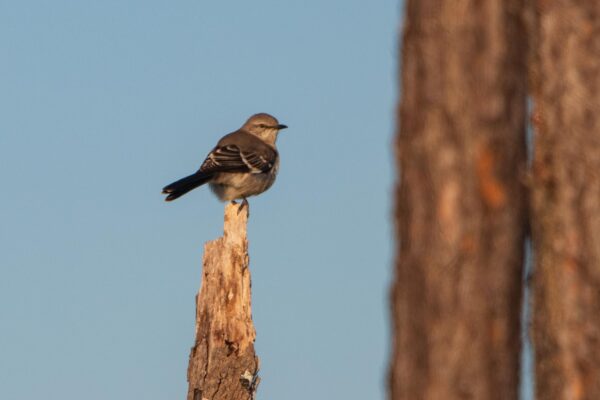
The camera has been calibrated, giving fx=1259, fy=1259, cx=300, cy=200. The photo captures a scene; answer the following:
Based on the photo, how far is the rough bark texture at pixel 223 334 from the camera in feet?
37.0

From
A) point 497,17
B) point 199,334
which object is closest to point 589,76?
point 497,17

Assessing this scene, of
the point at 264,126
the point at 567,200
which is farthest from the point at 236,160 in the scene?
the point at 567,200

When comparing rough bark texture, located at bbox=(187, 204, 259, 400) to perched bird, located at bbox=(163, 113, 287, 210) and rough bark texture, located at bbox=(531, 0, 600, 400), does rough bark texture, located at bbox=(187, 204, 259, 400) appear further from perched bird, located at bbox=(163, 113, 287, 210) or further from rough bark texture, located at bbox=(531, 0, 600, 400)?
rough bark texture, located at bbox=(531, 0, 600, 400)

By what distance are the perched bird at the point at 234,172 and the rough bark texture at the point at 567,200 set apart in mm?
8947

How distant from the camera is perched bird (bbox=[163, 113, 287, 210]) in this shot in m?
15.5

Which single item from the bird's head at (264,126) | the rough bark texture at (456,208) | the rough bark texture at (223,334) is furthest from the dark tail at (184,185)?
the rough bark texture at (456,208)

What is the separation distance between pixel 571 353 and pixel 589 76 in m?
1.37

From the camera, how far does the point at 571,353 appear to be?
6133 millimetres

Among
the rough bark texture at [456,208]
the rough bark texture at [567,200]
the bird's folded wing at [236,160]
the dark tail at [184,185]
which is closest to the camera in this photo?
the rough bark texture at [456,208]

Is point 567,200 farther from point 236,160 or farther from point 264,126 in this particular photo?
point 264,126

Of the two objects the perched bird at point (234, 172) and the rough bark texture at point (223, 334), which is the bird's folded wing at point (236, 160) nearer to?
the perched bird at point (234, 172)

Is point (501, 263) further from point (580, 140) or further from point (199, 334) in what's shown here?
point (199, 334)

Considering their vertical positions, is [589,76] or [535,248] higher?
[589,76]

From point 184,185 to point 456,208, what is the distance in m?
9.80
